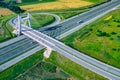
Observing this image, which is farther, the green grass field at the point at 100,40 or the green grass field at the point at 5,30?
the green grass field at the point at 5,30

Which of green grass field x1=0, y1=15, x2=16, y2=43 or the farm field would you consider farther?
the farm field

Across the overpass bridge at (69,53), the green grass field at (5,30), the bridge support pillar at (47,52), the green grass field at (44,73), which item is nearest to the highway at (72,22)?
the overpass bridge at (69,53)

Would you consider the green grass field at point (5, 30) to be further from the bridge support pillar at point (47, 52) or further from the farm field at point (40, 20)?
the bridge support pillar at point (47, 52)

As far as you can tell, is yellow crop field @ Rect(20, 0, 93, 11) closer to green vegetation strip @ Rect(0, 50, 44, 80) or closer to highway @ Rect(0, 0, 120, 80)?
highway @ Rect(0, 0, 120, 80)

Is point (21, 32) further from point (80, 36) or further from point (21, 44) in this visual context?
point (80, 36)

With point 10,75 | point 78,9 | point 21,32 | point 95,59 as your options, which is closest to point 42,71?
point 10,75

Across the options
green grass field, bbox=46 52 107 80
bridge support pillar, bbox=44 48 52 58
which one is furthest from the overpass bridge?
green grass field, bbox=46 52 107 80

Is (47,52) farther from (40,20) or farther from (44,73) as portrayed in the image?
(40,20)
